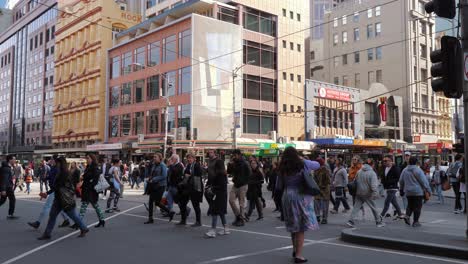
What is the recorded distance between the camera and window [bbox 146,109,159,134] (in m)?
48.1


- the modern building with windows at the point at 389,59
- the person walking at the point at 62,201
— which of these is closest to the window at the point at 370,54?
the modern building with windows at the point at 389,59

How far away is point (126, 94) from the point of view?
54.0m

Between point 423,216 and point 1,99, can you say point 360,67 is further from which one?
point 1,99

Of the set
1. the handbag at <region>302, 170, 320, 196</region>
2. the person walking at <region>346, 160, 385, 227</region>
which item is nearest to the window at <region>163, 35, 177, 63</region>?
the person walking at <region>346, 160, 385, 227</region>

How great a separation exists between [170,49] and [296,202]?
42212 mm

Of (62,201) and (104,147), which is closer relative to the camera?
(62,201)

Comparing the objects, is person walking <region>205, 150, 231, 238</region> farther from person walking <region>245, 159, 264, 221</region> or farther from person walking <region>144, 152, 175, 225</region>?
person walking <region>245, 159, 264, 221</region>

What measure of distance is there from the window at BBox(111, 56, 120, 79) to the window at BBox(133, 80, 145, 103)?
4.43m

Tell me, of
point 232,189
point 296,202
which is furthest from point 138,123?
point 296,202

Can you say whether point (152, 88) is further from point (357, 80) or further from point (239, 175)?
point (239, 175)

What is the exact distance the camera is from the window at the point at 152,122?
48125 millimetres

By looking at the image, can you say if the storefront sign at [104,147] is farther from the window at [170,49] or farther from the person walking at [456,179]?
the person walking at [456,179]

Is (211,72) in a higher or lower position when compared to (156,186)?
higher

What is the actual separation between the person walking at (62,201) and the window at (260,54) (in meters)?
40.3
